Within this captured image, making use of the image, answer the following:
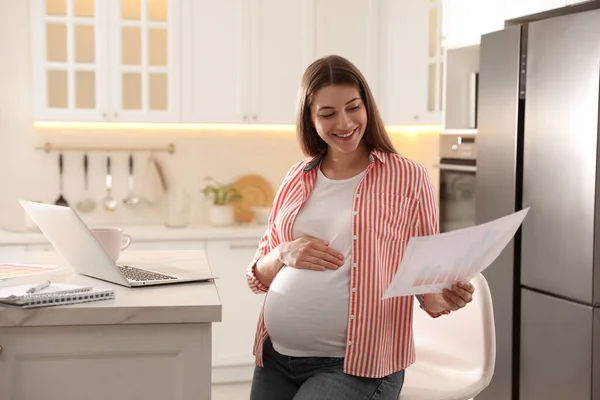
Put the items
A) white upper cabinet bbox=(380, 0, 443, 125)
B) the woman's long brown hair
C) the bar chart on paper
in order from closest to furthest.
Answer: the bar chart on paper < the woman's long brown hair < white upper cabinet bbox=(380, 0, 443, 125)

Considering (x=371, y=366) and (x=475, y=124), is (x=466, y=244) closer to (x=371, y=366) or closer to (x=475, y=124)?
(x=371, y=366)

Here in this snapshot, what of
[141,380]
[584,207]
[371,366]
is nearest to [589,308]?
[584,207]

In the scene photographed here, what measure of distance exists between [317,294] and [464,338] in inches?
20.6

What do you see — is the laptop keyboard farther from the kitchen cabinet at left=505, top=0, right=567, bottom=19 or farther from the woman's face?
the kitchen cabinet at left=505, top=0, right=567, bottom=19

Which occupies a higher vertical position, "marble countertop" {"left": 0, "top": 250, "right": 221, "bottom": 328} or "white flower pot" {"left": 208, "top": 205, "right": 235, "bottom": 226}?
"marble countertop" {"left": 0, "top": 250, "right": 221, "bottom": 328}

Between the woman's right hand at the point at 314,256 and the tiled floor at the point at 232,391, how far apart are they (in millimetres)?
2517

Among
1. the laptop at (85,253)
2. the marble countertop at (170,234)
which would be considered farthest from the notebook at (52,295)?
the marble countertop at (170,234)

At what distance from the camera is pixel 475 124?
377 centimetres

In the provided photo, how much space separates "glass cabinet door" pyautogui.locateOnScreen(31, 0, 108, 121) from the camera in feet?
14.3

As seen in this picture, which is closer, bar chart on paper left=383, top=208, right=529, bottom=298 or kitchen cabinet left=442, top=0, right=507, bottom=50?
bar chart on paper left=383, top=208, right=529, bottom=298

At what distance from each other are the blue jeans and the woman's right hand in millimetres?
211

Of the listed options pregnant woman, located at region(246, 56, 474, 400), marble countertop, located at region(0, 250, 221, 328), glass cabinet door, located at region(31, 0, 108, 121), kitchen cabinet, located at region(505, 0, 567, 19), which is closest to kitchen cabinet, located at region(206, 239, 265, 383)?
glass cabinet door, located at region(31, 0, 108, 121)

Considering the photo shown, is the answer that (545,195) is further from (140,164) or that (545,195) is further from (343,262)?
(140,164)

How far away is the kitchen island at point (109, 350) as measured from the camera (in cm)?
178
